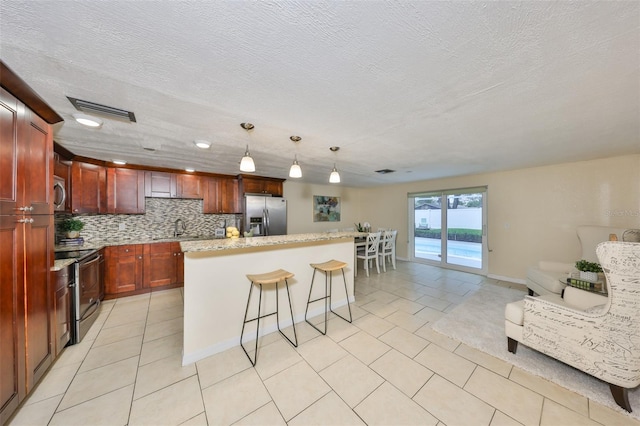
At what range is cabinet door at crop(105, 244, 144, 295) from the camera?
3391mm

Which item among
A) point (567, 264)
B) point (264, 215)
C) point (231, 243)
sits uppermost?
point (264, 215)

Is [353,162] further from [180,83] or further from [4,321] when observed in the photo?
[4,321]

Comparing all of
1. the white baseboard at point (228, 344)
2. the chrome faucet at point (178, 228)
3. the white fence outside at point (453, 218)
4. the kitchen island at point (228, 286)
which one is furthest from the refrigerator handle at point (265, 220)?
the white fence outside at point (453, 218)

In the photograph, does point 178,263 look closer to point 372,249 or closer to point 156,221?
point 156,221

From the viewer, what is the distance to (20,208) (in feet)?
5.00

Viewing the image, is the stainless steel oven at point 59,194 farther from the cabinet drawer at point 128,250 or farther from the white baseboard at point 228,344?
the white baseboard at point 228,344

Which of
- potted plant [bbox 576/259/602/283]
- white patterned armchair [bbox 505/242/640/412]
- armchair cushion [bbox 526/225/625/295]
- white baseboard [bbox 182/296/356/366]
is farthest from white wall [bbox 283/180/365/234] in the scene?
potted plant [bbox 576/259/602/283]

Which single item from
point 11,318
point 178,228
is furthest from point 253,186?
point 11,318

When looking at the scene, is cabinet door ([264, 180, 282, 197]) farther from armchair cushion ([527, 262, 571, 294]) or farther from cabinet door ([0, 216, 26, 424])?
armchair cushion ([527, 262, 571, 294])

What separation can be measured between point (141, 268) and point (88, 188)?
1.49 meters

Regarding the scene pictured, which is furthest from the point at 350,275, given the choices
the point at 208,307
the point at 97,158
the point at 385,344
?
the point at 97,158

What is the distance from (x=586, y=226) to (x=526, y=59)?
12.6 feet

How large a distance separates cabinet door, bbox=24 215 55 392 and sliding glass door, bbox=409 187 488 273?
6444mm

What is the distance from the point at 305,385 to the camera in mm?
1759
